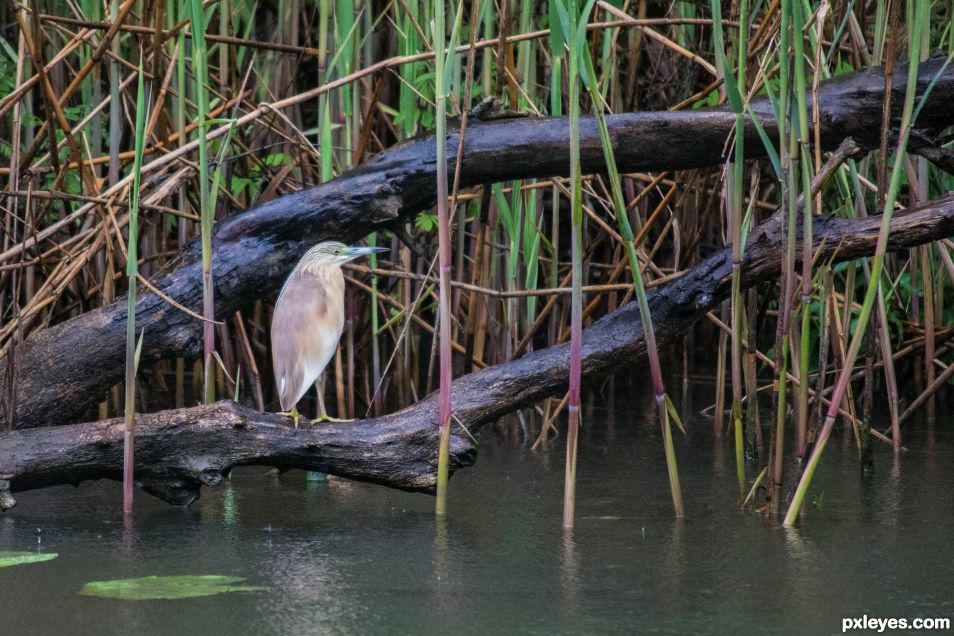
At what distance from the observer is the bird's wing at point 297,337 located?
379cm

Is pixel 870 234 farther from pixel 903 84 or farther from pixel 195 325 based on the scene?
pixel 195 325

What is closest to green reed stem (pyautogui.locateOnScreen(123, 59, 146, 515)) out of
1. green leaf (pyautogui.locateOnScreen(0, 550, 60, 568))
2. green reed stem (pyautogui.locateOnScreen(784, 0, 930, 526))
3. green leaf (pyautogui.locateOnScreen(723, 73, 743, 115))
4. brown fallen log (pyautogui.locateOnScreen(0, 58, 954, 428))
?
green leaf (pyautogui.locateOnScreen(0, 550, 60, 568))

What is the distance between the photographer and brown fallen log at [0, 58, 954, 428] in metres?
3.49

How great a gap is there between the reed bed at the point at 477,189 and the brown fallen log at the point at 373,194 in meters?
0.10

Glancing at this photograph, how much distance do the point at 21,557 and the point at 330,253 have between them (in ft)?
4.77

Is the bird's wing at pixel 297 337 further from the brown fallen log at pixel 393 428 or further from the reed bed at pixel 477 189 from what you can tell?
the brown fallen log at pixel 393 428

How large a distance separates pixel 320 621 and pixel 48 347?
5.40 feet

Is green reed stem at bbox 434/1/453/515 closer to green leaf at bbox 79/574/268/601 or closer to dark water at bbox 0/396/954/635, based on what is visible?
dark water at bbox 0/396/954/635

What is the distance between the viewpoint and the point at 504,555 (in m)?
2.86

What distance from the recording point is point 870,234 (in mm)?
3199

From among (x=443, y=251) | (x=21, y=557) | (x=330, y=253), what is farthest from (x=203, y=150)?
(x=21, y=557)

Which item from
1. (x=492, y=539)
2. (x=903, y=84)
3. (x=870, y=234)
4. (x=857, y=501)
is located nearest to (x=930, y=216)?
(x=870, y=234)

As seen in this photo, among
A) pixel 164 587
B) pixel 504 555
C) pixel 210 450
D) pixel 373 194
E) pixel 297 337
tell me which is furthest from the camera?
pixel 297 337

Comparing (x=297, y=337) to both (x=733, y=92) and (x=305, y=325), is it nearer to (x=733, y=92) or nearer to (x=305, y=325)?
(x=305, y=325)
